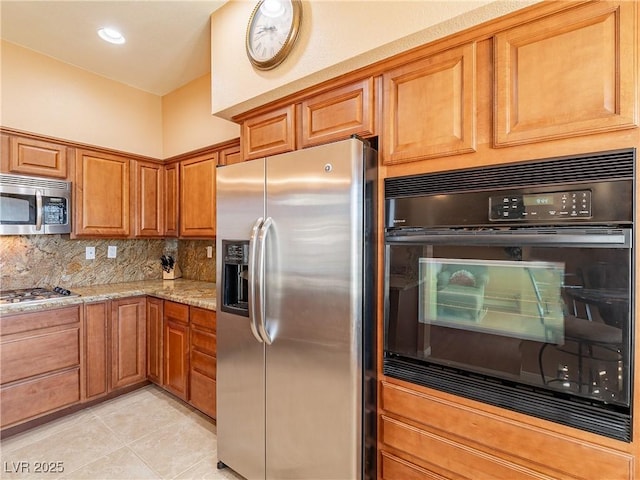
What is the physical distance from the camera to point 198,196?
2.88 meters

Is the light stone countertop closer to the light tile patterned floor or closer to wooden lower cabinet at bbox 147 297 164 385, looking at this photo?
wooden lower cabinet at bbox 147 297 164 385

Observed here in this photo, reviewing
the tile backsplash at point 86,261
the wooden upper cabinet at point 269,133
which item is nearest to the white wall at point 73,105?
the tile backsplash at point 86,261

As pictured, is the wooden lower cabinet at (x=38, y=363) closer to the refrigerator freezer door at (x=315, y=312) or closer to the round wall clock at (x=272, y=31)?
the refrigerator freezer door at (x=315, y=312)

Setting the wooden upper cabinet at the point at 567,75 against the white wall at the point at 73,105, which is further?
the white wall at the point at 73,105

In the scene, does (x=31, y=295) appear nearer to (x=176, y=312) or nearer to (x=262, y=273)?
(x=176, y=312)

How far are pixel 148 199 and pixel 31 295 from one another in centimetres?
120

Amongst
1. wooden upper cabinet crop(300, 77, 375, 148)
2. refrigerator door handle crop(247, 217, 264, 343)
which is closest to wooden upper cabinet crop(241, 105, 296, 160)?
wooden upper cabinet crop(300, 77, 375, 148)

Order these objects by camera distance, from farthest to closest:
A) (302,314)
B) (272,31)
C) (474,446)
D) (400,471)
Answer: (272,31) < (302,314) < (400,471) < (474,446)

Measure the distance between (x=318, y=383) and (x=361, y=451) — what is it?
326 mm

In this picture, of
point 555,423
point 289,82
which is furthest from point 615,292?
point 289,82

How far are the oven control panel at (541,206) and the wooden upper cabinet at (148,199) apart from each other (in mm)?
3013

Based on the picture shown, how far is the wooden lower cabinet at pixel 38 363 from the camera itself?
2141mm

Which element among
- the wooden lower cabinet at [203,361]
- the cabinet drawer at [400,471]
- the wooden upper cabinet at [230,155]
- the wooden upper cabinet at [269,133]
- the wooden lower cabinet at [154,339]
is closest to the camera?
the cabinet drawer at [400,471]

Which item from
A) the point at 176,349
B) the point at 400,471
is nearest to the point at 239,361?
the point at 400,471
